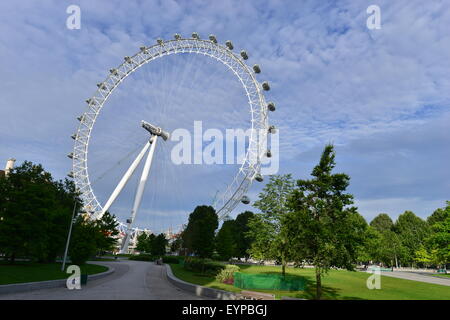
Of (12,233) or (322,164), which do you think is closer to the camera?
(322,164)

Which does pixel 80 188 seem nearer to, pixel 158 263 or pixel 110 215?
pixel 110 215

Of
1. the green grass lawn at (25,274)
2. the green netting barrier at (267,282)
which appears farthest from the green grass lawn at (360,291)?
the green grass lawn at (25,274)

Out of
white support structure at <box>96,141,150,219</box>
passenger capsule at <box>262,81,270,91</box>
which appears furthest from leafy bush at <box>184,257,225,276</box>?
passenger capsule at <box>262,81,270,91</box>

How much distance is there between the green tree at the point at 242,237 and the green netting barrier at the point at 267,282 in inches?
1821

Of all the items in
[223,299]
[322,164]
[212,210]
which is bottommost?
[223,299]

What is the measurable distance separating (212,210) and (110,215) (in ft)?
104

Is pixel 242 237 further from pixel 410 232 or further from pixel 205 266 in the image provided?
pixel 410 232

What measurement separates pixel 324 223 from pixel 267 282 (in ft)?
26.2

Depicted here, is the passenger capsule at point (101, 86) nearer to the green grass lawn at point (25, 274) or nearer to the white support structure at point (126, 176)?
the white support structure at point (126, 176)

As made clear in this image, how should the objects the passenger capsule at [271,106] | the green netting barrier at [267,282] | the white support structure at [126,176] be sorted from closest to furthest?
1. the green netting barrier at [267,282]
2. the passenger capsule at [271,106]
3. the white support structure at [126,176]

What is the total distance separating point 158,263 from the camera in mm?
59719

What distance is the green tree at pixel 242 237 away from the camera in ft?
255
